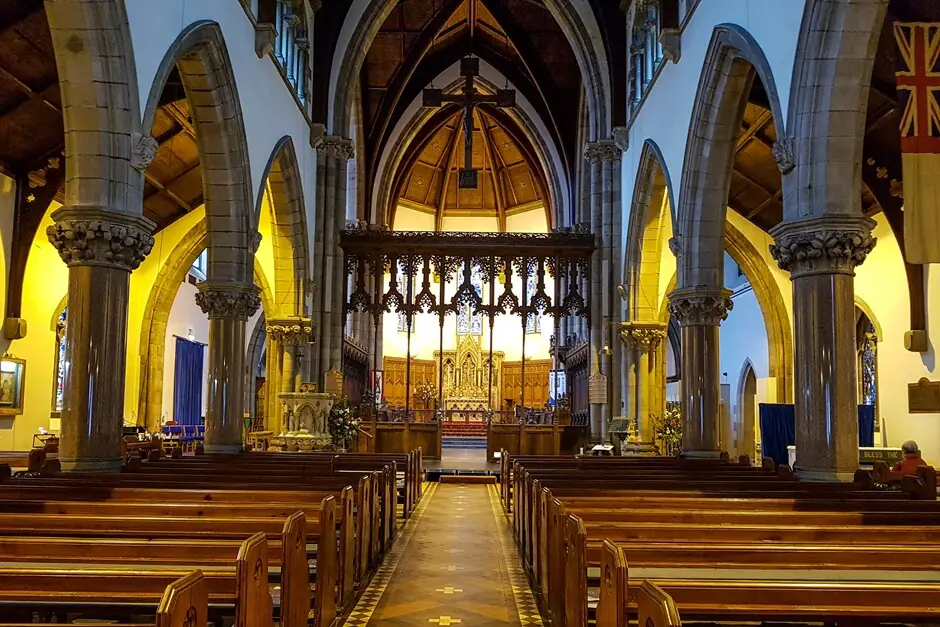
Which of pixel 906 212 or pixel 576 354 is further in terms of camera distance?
pixel 576 354

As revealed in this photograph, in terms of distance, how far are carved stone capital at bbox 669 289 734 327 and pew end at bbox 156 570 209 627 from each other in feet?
34.2

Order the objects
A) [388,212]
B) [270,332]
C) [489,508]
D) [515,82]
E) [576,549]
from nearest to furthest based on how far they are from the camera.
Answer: [576,549] < [489,508] < [270,332] < [515,82] < [388,212]

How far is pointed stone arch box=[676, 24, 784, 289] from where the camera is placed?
11.6 m

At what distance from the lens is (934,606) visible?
10.6ft

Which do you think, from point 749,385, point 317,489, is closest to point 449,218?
point 749,385

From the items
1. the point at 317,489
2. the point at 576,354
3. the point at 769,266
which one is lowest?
the point at 317,489

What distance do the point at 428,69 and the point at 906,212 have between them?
2142 centimetres

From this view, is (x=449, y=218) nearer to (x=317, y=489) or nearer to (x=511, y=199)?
(x=511, y=199)

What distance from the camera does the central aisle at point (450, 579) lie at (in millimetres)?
5789

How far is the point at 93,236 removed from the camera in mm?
8164

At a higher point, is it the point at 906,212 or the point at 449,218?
the point at 449,218

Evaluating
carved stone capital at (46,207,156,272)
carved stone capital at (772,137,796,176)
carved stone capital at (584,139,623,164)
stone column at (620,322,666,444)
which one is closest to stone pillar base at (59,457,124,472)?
carved stone capital at (46,207,156,272)

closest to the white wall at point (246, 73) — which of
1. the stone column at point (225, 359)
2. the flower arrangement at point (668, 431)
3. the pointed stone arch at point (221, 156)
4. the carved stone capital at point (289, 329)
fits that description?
the pointed stone arch at point (221, 156)

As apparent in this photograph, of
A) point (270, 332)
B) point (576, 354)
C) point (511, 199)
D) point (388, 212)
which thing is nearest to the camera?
point (270, 332)
